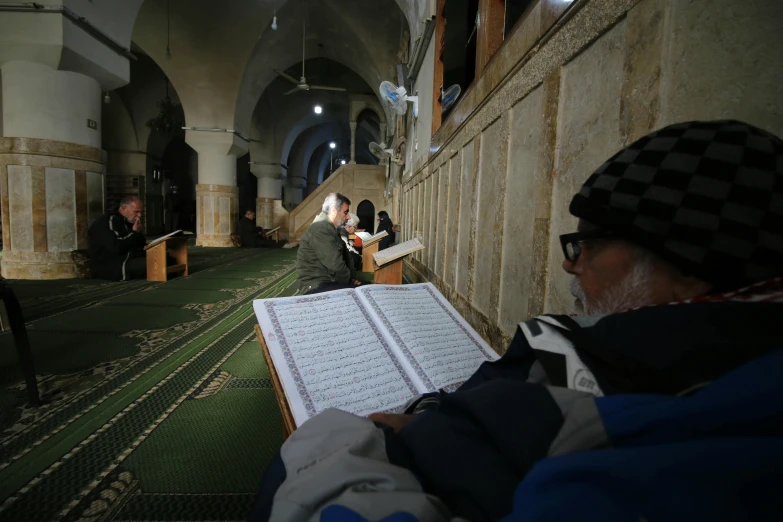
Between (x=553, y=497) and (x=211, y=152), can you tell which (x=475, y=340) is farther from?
(x=211, y=152)

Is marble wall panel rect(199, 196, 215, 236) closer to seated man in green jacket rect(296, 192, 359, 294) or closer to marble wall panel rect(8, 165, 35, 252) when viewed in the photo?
marble wall panel rect(8, 165, 35, 252)

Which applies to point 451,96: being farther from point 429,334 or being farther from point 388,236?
point 388,236

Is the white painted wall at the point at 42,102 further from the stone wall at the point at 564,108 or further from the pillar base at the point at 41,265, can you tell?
the stone wall at the point at 564,108

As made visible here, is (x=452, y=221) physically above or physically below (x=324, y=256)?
Result: above

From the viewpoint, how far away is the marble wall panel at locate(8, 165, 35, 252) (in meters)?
5.62

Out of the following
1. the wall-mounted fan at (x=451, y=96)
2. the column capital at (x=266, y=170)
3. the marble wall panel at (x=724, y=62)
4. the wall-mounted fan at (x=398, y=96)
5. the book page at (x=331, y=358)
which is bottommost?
the book page at (x=331, y=358)

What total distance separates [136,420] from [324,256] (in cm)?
192

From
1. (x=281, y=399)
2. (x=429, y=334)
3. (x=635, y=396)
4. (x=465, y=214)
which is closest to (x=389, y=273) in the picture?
(x=465, y=214)

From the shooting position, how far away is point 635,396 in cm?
44

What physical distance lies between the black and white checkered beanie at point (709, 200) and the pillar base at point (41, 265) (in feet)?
24.8

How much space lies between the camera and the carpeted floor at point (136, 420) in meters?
1.44

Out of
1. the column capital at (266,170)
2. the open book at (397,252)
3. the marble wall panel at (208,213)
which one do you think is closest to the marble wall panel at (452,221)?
the open book at (397,252)

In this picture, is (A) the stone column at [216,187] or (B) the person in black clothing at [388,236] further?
(A) the stone column at [216,187]

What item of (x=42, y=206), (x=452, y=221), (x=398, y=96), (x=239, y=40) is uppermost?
(x=239, y=40)
